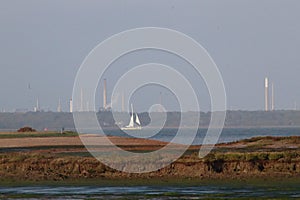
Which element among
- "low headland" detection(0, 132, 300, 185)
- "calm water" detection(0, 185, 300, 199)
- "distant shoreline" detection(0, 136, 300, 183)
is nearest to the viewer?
"calm water" detection(0, 185, 300, 199)

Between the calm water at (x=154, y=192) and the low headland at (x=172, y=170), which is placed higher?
the low headland at (x=172, y=170)

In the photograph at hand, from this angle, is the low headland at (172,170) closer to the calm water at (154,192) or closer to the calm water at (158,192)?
the calm water at (158,192)

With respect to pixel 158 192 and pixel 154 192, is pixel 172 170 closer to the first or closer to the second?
pixel 154 192

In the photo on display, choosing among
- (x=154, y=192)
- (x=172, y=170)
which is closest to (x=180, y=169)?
(x=172, y=170)

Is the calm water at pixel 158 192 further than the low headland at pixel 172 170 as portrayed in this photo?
No

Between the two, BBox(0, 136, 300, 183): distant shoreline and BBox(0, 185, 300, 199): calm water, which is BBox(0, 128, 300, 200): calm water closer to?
BBox(0, 185, 300, 199): calm water

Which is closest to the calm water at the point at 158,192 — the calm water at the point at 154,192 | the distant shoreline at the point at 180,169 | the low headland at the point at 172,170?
the calm water at the point at 154,192

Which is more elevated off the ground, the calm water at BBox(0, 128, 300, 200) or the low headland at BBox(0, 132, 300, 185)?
the low headland at BBox(0, 132, 300, 185)

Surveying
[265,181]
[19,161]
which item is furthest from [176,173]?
[19,161]

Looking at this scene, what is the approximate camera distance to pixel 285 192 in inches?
1742

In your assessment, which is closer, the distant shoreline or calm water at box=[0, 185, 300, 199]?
calm water at box=[0, 185, 300, 199]

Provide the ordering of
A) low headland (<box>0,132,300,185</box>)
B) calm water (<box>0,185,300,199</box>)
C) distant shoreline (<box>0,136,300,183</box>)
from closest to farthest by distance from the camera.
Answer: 1. calm water (<box>0,185,300,199</box>)
2. low headland (<box>0,132,300,185</box>)
3. distant shoreline (<box>0,136,300,183</box>)

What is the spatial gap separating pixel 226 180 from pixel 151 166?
17.8ft

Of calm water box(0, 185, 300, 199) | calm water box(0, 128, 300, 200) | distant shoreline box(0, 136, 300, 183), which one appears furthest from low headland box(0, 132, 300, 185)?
calm water box(0, 185, 300, 199)
